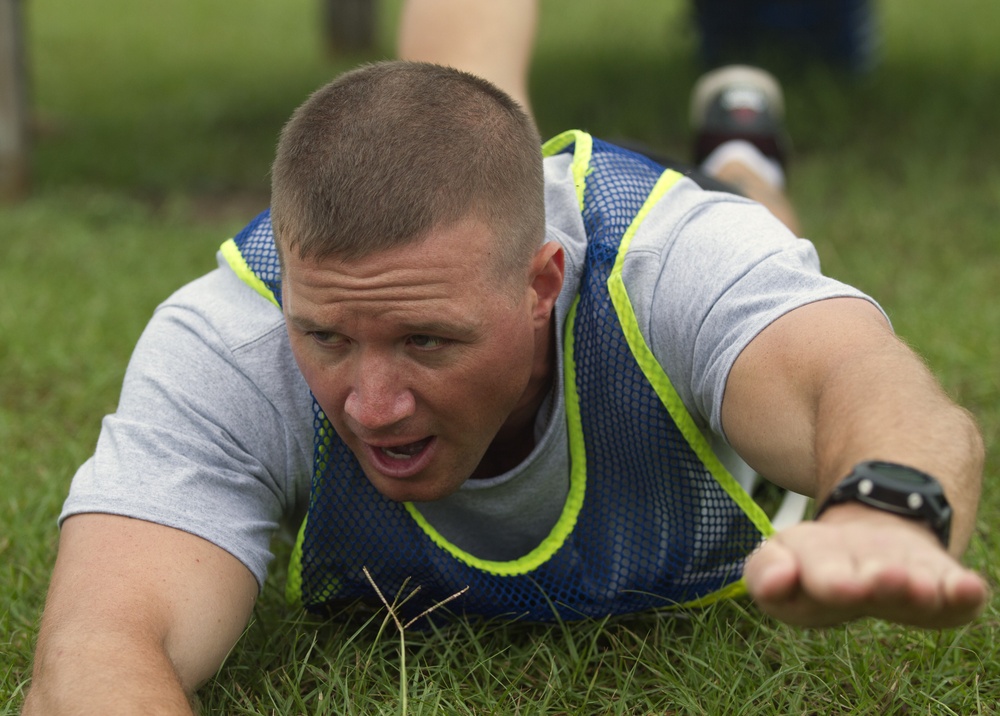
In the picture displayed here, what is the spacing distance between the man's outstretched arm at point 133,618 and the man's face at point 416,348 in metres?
0.34

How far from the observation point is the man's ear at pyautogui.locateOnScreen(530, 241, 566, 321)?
222 cm

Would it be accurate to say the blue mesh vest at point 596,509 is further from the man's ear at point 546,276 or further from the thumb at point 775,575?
the thumb at point 775,575

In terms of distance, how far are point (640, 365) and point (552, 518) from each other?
42 centimetres

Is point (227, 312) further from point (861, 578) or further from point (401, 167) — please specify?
point (861, 578)

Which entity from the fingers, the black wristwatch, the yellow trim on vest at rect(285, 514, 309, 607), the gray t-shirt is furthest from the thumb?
the yellow trim on vest at rect(285, 514, 309, 607)

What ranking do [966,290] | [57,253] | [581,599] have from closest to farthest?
[581,599] → [966,290] → [57,253]

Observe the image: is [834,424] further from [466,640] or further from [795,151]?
[795,151]

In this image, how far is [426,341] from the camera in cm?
208

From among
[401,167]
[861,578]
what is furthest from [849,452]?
[401,167]

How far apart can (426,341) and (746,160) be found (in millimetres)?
2712

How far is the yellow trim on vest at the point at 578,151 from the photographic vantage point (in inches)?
98.9

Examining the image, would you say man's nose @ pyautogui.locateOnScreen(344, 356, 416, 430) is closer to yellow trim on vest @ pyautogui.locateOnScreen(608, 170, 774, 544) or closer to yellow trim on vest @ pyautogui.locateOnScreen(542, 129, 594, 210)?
yellow trim on vest @ pyautogui.locateOnScreen(608, 170, 774, 544)

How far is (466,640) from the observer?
2518 millimetres

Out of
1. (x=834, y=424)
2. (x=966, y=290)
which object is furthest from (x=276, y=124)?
(x=834, y=424)
